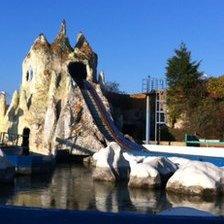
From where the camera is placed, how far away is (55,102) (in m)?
48.2

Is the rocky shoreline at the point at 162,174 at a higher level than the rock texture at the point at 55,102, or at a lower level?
lower

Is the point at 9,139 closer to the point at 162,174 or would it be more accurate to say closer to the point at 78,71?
the point at 78,71

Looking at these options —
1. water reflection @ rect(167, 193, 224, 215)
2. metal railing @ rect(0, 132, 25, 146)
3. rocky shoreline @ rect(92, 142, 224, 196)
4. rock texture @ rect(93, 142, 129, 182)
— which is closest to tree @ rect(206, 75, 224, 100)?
metal railing @ rect(0, 132, 25, 146)

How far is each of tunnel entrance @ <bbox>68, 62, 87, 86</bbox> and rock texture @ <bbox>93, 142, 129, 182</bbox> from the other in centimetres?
2098

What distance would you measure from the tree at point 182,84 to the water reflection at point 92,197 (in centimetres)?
2762

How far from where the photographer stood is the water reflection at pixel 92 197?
21.1 m

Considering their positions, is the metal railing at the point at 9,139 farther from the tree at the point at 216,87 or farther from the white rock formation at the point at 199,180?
the white rock formation at the point at 199,180

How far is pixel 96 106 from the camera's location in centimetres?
4800

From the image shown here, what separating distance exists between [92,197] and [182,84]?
35.2m

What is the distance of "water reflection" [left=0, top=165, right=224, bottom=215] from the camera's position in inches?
832

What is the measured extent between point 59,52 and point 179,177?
28723mm

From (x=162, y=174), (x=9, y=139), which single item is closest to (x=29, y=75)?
(x=9, y=139)

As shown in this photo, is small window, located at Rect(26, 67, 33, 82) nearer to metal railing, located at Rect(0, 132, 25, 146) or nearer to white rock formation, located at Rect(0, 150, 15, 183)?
metal railing, located at Rect(0, 132, 25, 146)

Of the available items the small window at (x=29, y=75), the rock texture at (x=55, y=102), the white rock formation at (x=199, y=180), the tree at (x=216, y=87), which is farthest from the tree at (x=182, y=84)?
the white rock formation at (x=199, y=180)
